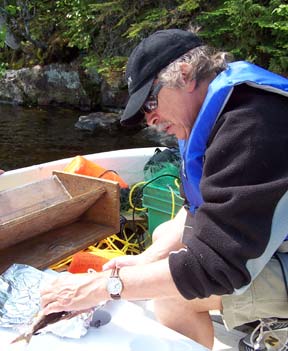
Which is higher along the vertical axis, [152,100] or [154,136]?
[152,100]

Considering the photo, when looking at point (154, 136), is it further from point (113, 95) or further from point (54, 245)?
point (54, 245)

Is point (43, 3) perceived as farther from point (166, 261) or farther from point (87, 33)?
point (166, 261)

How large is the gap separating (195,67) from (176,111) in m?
0.15

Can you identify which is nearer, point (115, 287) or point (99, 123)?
point (115, 287)

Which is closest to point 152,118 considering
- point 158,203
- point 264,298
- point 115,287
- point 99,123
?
point 115,287

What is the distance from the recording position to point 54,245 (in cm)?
296

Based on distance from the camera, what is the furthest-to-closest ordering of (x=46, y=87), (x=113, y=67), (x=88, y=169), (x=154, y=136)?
1. (x=46, y=87)
2. (x=113, y=67)
3. (x=154, y=136)
4. (x=88, y=169)

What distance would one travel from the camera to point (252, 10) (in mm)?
8906

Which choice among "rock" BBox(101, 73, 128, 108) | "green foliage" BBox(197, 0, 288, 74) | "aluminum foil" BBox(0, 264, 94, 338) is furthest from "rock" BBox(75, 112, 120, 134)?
"aluminum foil" BBox(0, 264, 94, 338)

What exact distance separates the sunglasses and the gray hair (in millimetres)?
24

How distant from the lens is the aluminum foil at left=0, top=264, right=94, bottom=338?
1780 mm

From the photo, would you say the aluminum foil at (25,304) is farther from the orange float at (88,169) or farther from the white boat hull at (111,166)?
the white boat hull at (111,166)

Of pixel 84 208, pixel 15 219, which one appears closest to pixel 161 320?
pixel 15 219

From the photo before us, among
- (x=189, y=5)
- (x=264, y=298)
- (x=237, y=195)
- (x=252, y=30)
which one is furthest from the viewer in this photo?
(x=189, y=5)
